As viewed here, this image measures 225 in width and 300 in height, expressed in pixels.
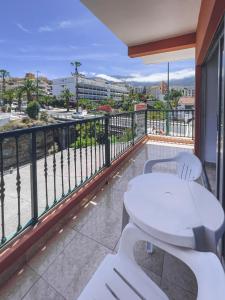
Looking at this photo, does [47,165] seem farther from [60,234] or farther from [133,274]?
[133,274]

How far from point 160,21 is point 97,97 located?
63.1m

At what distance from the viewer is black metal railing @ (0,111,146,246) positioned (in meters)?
1.79

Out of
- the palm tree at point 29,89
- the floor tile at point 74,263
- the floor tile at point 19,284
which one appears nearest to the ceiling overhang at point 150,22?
the floor tile at point 74,263

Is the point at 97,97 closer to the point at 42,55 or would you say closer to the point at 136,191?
the point at 42,55

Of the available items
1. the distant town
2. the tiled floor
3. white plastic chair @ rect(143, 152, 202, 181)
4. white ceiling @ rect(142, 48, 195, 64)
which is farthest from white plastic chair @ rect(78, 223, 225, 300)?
the distant town

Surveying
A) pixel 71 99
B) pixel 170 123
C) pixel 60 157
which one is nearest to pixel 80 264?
pixel 60 157

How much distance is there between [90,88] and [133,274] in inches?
2507

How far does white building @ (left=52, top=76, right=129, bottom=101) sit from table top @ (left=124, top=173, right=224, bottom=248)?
2253 inches

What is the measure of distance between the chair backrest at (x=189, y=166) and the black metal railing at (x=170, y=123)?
4.93 m

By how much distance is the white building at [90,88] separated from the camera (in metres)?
58.6

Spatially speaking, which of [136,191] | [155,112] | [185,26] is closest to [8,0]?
[155,112]

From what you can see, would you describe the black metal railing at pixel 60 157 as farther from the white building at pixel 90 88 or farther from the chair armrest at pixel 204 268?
the white building at pixel 90 88

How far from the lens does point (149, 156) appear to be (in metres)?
4.75

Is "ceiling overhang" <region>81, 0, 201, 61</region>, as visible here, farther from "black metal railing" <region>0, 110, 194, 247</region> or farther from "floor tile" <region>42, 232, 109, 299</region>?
"floor tile" <region>42, 232, 109, 299</region>
